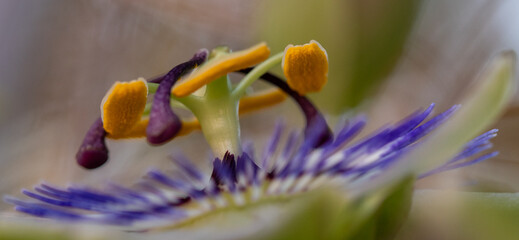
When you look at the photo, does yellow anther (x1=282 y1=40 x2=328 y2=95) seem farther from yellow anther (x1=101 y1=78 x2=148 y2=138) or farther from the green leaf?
the green leaf

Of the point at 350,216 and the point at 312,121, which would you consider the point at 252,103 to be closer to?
the point at 312,121

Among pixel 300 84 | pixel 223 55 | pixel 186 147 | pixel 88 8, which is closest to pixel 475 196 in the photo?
pixel 300 84

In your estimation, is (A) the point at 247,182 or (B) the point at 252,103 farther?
(B) the point at 252,103

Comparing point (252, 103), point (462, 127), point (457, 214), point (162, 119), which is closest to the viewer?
point (462, 127)

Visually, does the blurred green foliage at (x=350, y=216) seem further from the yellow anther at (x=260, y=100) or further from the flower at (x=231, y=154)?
the yellow anther at (x=260, y=100)

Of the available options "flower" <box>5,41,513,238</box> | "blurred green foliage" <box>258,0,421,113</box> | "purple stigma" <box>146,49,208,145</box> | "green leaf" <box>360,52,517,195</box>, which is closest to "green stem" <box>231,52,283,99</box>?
"flower" <box>5,41,513,238</box>

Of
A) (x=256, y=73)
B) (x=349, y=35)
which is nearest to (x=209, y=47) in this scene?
(x=349, y=35)
